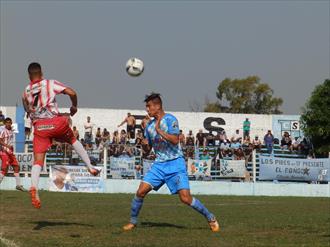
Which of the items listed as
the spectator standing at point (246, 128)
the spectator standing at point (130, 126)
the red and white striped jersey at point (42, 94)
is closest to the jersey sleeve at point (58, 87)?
the red and white striped jersey at point (42, 94)

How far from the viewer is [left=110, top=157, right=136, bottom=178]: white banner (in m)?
32.1

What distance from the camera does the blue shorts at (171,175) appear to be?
12.4 metres

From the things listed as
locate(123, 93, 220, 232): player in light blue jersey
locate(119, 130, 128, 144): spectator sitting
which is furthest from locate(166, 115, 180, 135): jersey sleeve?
locate(119, 130, 128, 144): spectator sitting

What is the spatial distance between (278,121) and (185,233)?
3357 cm

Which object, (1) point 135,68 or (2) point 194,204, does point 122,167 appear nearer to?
(1) point 135,68

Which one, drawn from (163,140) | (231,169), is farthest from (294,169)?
(163,140)

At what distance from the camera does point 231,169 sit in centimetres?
3269

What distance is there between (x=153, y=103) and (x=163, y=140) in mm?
615

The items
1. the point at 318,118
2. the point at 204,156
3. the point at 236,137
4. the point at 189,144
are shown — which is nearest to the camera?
the point at 204,156

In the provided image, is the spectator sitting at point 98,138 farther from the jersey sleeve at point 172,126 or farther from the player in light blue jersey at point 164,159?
the jersey sleeve at point 172,126

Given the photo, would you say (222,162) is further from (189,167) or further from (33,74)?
(33,74)

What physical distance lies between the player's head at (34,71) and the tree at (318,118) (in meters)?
26.8

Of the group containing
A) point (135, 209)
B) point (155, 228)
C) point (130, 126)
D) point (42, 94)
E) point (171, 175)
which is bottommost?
point (155, 228)

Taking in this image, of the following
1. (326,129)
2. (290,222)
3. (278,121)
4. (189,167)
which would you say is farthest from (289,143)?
(290,222)
